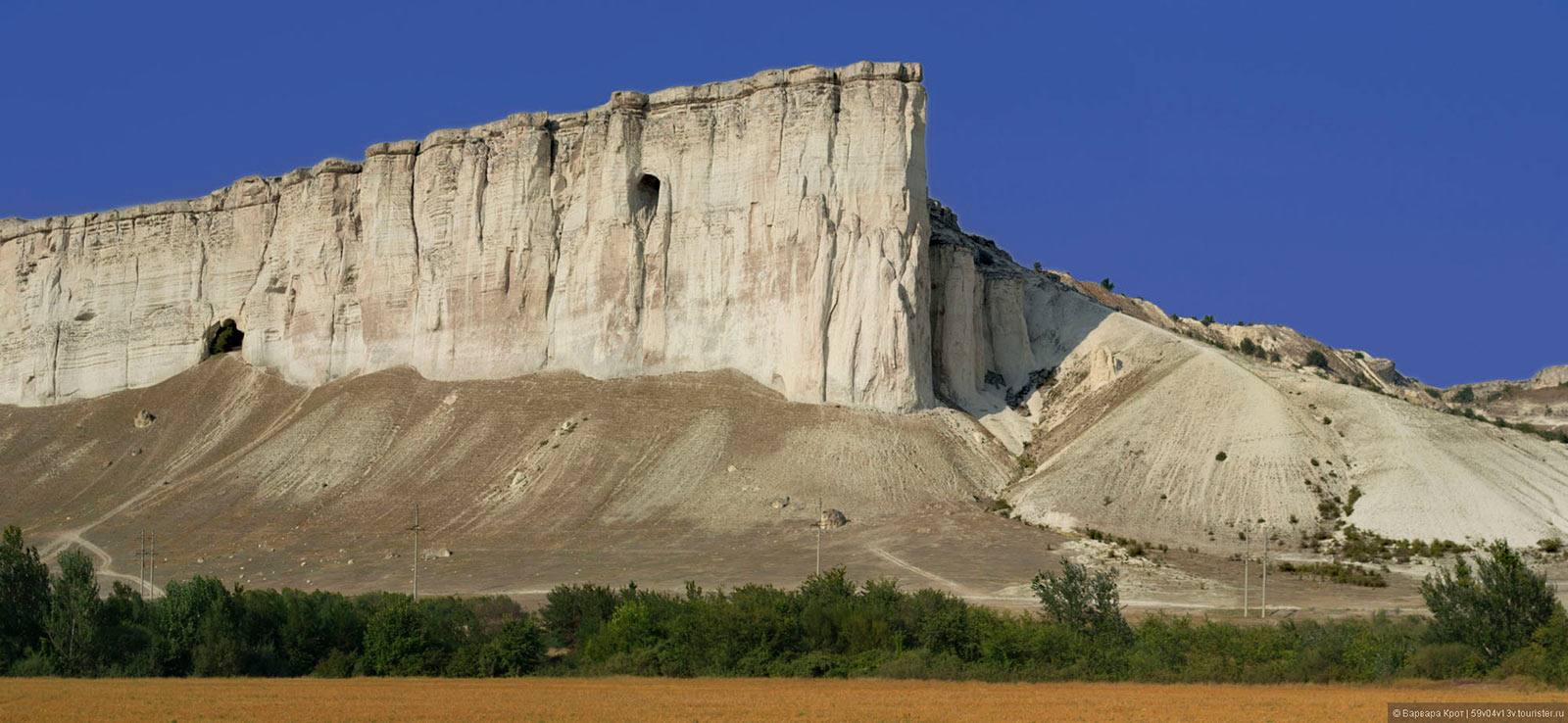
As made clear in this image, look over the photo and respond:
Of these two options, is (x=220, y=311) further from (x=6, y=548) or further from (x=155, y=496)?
(x=6, y=548)

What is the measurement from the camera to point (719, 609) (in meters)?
42.6

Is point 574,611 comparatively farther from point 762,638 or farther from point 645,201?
point 645,201

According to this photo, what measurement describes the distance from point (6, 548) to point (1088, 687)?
2650 cm

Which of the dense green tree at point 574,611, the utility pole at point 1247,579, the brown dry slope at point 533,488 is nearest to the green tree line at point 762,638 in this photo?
the dense green tree at point 574,611

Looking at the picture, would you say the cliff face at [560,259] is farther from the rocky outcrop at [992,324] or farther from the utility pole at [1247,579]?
the utility pole at [1247,579]

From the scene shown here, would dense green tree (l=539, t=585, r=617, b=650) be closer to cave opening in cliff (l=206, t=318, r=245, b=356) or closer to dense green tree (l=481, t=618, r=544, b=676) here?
dense green tree (l=481, t=618, r=544, b=676)

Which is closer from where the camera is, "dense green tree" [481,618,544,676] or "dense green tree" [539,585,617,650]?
"dense green tree" [481,618,544,676]

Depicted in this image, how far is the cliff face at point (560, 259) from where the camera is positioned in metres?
71.9

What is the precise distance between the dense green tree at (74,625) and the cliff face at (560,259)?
34.8 meters

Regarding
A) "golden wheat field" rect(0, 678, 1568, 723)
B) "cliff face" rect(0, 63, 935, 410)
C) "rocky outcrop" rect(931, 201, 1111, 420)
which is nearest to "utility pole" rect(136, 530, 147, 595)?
"cliff face" rect(0, 63, 935, 410)

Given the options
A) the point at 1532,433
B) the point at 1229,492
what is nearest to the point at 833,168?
the point at 1229,492

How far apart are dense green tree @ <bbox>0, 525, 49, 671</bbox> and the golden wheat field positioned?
328 centimetres

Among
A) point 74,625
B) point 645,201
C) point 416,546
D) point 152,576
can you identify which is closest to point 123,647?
point 74,625

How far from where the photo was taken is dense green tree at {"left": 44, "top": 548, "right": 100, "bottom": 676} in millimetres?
41156
